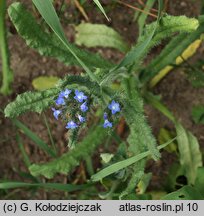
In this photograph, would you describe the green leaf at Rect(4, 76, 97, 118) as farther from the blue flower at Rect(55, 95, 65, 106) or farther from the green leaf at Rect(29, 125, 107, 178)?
the green leaf at Rect(29, 125, 107, 178)

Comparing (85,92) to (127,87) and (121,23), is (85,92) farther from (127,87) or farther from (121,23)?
(121,23)

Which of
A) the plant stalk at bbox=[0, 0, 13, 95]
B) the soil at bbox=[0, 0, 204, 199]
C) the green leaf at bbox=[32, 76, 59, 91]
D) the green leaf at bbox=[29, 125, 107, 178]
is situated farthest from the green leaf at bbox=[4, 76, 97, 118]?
the soil at bbox=[0, 0, 204, 199]

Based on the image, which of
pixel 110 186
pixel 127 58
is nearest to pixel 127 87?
pixel 127 58

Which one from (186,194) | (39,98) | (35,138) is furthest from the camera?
(35,138)

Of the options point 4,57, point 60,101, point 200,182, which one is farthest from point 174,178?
point 4,57

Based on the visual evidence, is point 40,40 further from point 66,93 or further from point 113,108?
point 113,108
